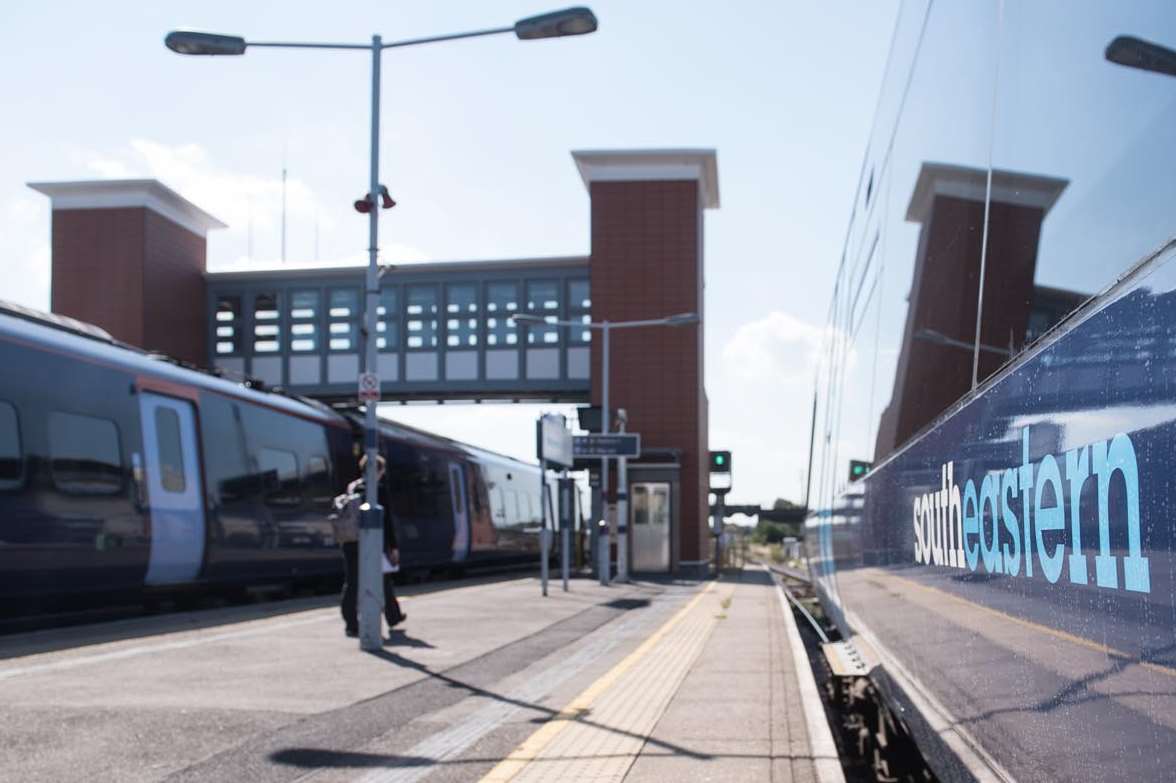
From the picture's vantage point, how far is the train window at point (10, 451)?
1075 cm

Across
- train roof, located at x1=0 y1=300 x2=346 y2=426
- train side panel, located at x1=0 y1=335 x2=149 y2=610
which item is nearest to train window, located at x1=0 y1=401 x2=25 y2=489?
train side panel, located at x1=0 y1=335 x2=149 y2=610

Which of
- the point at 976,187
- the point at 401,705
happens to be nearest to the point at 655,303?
the point at 401,705

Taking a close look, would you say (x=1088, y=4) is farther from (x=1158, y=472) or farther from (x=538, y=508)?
(x=538, y=508)

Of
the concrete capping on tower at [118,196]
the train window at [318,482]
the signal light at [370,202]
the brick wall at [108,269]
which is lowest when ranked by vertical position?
the train window at [318,482]

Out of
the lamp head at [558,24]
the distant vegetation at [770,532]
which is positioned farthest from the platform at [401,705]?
the distant vegetation at [770,532]

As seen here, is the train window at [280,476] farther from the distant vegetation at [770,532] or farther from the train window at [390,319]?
the distant vegetation at [770,532]

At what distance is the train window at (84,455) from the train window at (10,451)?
1.61 ft

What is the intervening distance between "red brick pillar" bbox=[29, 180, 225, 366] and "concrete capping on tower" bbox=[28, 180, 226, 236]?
0.10ft

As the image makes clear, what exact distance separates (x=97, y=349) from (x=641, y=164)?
26767 millimetres

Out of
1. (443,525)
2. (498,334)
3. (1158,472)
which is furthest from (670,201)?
(1158,472)

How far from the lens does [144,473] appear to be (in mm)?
13125

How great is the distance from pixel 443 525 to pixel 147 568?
13.3m

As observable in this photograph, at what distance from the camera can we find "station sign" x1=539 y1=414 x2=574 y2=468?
21625 mm

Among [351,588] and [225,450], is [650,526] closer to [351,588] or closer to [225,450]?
[225,450]
